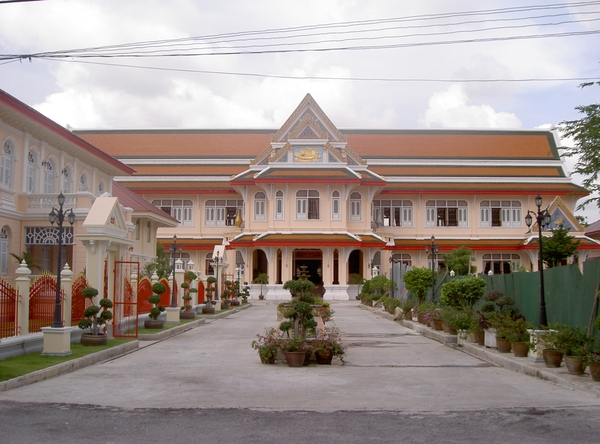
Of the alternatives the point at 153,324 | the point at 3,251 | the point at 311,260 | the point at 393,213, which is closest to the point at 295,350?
the point at 153,324

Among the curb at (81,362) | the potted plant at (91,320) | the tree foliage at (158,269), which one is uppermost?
the tree foliage at (158,269)

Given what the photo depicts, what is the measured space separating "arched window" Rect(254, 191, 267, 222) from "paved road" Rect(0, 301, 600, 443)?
113 feet

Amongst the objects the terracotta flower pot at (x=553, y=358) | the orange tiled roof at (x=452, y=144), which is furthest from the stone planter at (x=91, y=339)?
the orange tiled roof at (x=452, y=144)

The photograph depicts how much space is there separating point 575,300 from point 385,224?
127ft

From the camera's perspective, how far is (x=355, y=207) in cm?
4959

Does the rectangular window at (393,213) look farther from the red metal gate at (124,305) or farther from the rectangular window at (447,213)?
the red metal gate at (124,305)

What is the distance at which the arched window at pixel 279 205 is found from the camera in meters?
47.9

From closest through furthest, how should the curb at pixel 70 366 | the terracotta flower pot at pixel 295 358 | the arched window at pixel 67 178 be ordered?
the curb at pixel 70 366, the terracotta flower pot at pixel 295 358, the arched window at pixel 67 178

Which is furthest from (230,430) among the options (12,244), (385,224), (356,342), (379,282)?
(385,224)

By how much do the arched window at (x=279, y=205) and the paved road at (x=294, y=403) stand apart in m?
32.2

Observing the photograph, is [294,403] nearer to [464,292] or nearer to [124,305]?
[464,292]

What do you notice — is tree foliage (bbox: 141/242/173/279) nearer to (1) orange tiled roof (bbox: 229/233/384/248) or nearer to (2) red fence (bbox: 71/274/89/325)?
(1) orange tiled roof (bbox: 229/233/384/248)

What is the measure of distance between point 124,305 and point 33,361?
23.1ft

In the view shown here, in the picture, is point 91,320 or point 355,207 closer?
point 91,320
